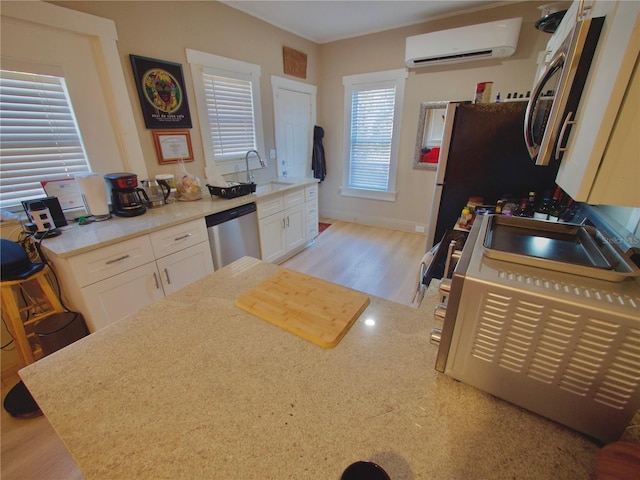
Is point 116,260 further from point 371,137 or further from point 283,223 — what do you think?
point 371,137

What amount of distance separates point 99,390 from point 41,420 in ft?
4.70

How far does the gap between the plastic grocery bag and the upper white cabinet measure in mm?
2528

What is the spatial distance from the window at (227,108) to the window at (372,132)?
1.48m

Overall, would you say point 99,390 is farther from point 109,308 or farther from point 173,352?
point 109,308

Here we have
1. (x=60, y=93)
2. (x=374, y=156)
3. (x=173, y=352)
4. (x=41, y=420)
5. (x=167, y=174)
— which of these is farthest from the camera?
(x=374, y=156)

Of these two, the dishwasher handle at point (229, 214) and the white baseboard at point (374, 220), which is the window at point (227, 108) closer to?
the dishwasher handle at point (229, 214)

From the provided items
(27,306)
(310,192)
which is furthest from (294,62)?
(27,306)

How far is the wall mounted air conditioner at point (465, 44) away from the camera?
8.79ft

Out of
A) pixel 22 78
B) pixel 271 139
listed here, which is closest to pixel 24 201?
pixel 22 78

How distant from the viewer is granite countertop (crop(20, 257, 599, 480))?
0.50 metres

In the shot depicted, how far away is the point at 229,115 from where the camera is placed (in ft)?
9.43

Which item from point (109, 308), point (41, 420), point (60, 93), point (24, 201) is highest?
point (60, 93)

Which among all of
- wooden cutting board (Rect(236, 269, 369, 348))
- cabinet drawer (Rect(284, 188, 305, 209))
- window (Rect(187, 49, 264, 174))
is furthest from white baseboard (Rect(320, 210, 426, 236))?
wooden cutting board (Rect(236, 269, 369, 348))

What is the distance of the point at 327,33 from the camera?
3.58 meters
